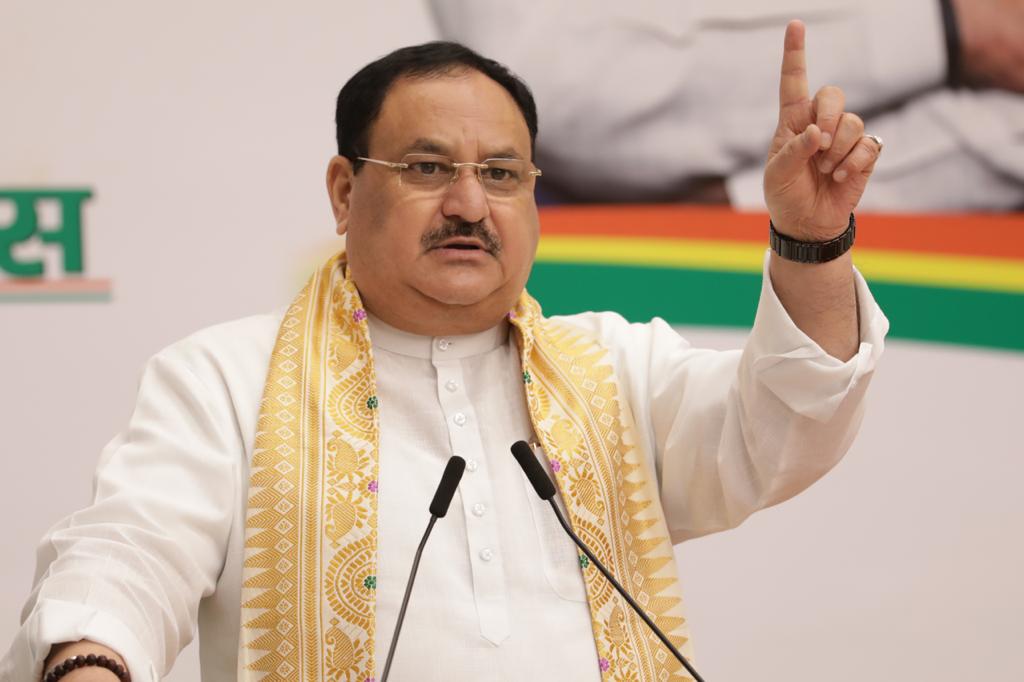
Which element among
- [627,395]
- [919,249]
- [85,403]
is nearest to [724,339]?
[919,249]

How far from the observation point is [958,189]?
3209 mm

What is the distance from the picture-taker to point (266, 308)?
3.06 metres

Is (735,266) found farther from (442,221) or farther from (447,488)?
(447,488)

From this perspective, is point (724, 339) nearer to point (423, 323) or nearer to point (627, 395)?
point (627, 395)

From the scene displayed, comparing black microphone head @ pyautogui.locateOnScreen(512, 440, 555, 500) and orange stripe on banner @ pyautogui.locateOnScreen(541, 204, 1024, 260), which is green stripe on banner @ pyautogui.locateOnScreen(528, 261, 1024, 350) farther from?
black microphone head @ pyautogui.locateOnScreen(512, 440, 555, 500)

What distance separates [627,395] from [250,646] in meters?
0.80

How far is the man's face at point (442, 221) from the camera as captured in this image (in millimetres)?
2020

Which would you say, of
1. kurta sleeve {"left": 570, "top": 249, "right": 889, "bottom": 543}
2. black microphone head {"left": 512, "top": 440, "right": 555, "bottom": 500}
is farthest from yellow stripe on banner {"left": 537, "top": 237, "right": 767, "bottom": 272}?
black microphone head {"left": 512, "top": 440, "right": 555, "bottom": 500}

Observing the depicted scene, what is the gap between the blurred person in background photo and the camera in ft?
10.4

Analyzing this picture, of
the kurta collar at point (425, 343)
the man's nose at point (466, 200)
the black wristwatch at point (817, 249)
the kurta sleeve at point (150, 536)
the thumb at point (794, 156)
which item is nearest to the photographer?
the kurta sleeve at point (150, 536)

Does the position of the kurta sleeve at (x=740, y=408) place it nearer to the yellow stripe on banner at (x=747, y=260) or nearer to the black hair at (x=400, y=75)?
the black hair at (x=400, y=75)

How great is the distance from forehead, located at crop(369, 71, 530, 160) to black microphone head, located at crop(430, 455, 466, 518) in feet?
2.28

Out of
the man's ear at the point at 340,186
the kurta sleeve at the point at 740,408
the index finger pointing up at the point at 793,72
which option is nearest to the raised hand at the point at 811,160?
the index finger pointing up at the point at 793,72

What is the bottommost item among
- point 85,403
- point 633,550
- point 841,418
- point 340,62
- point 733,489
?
point 85,403
